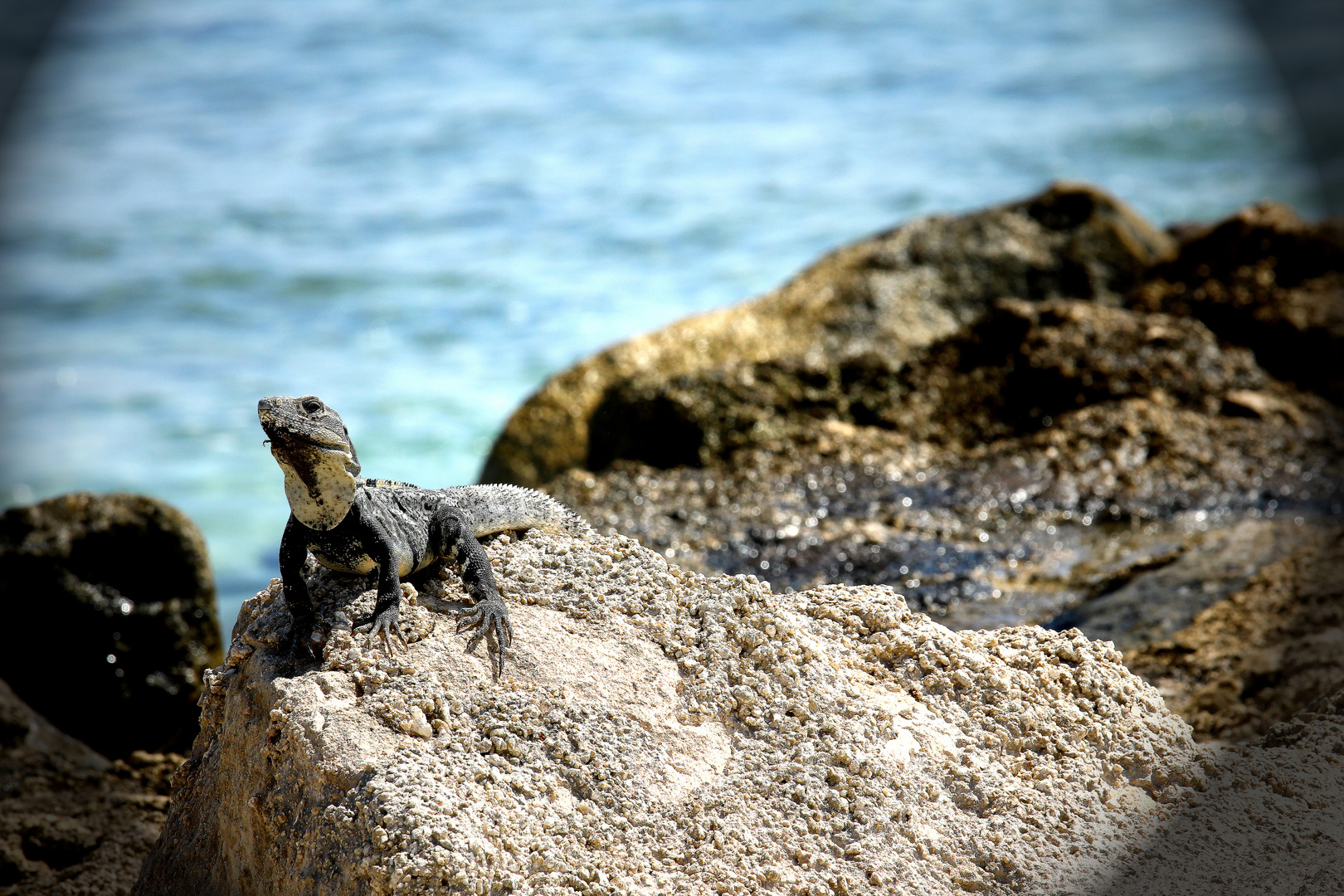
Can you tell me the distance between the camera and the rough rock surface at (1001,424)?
4988 mm

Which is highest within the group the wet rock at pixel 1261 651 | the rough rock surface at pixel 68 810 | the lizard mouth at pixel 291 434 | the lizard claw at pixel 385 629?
the lizard mouth at pixel 291 434

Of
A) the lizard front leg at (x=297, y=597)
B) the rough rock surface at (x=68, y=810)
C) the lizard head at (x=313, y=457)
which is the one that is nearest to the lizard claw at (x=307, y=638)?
the lizard front leg at (x=297, y=597)

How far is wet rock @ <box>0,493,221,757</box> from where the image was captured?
188 inches

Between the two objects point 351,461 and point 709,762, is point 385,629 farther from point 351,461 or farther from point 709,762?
point 709,762

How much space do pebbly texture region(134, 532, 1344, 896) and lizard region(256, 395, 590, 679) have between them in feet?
0.23

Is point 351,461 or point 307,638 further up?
point 351,461

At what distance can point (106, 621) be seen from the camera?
15.7ft

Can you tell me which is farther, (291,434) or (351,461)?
(351,461)

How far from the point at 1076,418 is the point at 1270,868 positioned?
3.71 metres

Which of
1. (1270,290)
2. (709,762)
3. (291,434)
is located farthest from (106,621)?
(1270,290)

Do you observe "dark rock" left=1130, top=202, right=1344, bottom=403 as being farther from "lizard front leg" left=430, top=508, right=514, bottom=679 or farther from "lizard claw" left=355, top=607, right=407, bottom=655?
"lizard claw" left=355, top=607, right=407, bottom=655

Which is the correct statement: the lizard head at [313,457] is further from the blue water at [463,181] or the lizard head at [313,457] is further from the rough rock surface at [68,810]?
the blue water at [463,181]

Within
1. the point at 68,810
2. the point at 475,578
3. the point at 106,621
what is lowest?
the point at 68,810

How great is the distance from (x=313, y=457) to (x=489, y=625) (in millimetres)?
554
